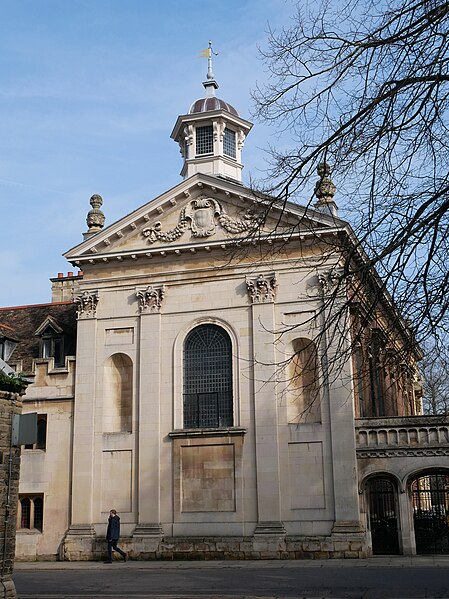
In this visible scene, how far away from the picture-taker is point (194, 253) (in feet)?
108

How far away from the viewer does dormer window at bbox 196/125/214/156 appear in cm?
4019

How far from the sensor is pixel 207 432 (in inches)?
1214

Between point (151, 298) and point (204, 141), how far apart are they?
1097 cm

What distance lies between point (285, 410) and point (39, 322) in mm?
14467

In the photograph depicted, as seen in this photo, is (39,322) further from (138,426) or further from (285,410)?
(285,410)

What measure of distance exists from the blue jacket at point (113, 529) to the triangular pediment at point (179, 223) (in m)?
10.8

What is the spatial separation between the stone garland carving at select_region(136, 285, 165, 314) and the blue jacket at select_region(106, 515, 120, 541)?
8.63 metres

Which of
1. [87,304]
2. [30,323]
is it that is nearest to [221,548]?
[87,304]

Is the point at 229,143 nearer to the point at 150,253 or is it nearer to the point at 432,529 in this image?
the point at 150,253

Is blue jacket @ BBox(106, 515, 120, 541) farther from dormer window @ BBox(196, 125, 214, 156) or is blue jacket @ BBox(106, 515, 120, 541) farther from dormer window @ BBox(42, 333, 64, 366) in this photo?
dormer window @ BBox(196, 125, 214, 156)

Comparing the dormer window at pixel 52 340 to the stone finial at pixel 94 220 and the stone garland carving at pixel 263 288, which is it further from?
the stone garland carving at pixel 263 288

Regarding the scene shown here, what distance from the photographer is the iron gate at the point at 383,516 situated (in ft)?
95.5

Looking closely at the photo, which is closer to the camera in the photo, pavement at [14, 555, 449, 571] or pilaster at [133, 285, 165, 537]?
pavement at [14, 555, 449, 571]

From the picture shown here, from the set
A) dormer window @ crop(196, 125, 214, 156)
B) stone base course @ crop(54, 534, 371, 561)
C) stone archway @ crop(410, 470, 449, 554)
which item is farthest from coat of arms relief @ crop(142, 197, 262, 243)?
stone archway @ crop(410, 470, 449, 554)
